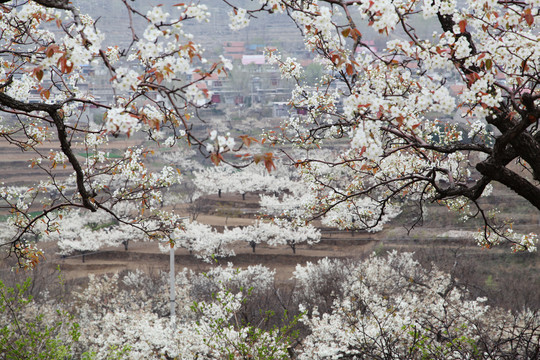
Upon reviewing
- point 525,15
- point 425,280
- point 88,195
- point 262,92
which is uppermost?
point 262,92

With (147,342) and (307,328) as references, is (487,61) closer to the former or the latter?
(147,342)

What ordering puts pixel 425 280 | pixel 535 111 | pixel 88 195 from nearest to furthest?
pixel 535 111
pixel 88 195
pixel 425 280

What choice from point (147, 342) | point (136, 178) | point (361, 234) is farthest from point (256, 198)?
point (136, 178)

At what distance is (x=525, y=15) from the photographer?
8.91 ft

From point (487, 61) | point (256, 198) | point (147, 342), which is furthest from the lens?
point (256, 198)

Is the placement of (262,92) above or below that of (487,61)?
above

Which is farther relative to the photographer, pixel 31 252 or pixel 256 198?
pixel 256 198

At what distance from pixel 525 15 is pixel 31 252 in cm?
471

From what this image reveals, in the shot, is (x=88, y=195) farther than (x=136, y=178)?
No

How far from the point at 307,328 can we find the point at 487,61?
10.5 m

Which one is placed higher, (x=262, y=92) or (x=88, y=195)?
(x=262, y=92)

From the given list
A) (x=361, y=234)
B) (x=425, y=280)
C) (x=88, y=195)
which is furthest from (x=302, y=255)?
(x=88, y=195)

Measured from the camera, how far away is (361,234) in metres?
23.0

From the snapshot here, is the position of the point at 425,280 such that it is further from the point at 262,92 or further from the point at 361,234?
the point at 262,92
